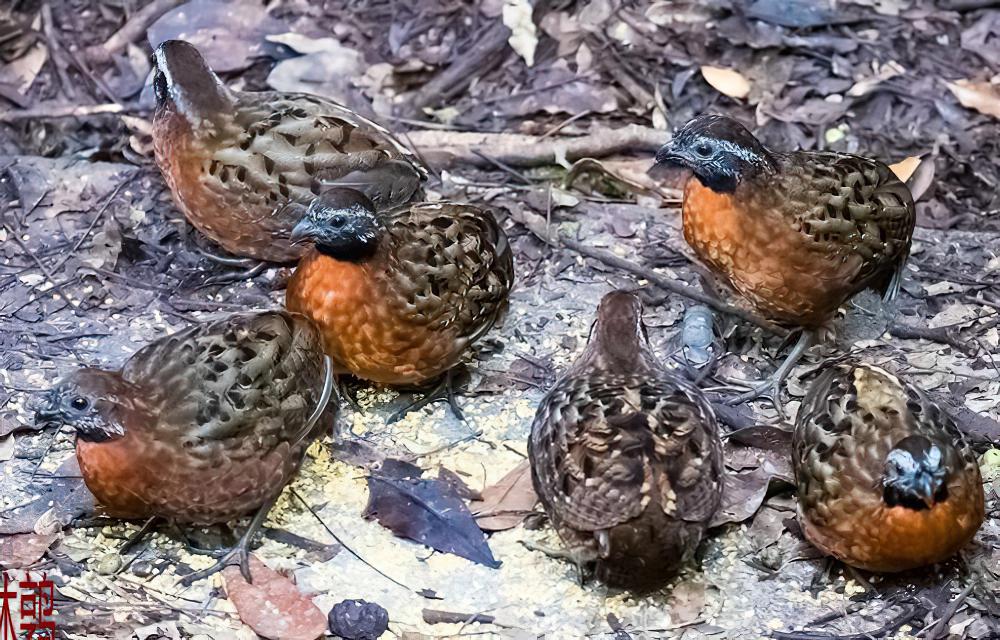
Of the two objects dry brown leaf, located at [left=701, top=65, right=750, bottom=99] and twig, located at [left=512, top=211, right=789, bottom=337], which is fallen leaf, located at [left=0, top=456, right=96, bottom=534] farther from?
dry brown leaf, located at [left=701, top=65, right=750, bottom=99]

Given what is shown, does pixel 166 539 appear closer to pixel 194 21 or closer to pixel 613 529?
pixel 613 529

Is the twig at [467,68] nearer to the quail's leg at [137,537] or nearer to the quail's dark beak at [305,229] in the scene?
the quail's dark beak at [305,229]

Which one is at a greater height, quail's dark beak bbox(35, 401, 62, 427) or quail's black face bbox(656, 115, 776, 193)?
quail's dark beak bbox(35, 401, 62, 427)

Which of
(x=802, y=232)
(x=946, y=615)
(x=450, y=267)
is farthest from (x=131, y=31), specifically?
(x=946, y=615)

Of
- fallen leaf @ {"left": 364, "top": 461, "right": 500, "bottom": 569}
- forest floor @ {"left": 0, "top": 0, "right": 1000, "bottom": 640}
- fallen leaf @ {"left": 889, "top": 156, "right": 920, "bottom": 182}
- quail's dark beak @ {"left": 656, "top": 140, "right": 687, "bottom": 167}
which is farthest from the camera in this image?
fallen leaf @ {"left": 889, "top": 156, "right": 920, "bottom": 182}

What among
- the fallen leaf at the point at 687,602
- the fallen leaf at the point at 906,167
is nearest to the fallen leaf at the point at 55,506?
the fallen leaf at the point at 687,602

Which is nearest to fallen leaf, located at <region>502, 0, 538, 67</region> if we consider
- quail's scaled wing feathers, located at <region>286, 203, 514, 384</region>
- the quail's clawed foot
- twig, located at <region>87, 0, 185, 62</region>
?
twig, located at <region>87, 0, 185, 62</region>
